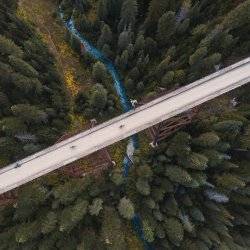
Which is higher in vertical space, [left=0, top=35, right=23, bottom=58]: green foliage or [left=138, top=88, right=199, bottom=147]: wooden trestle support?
[left=0, top=35, right=23, bottom=58]: green foliage

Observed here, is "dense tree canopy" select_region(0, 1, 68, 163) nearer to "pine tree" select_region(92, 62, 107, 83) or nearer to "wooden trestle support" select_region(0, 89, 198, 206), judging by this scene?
"wooden trestle support" select_region(0, 89, 198, 206)

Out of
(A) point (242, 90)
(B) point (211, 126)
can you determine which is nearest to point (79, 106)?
(B) point (211, 126)

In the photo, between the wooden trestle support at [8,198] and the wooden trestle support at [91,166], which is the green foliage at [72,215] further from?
the wooden trestle support at [8,198]

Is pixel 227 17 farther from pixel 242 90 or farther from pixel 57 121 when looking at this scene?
pixel 57 121

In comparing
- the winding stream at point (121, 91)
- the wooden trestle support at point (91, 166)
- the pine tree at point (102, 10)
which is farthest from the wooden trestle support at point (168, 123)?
the pine tree at point (102, 10)

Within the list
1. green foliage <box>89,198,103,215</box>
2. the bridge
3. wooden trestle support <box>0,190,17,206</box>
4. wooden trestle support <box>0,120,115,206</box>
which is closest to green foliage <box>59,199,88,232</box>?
green foliage <box>89,198,103,215</box>

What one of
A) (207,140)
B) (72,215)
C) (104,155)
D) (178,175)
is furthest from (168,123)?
(72,215)

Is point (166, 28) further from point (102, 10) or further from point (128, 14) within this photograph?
point (102, 10)
